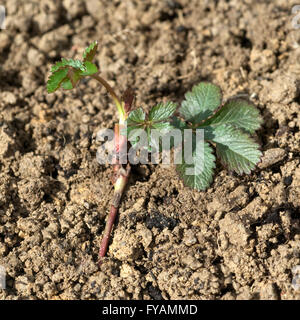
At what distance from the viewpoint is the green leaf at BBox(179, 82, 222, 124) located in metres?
2.56

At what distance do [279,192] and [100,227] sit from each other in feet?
3.00

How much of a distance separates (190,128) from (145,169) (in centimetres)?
33

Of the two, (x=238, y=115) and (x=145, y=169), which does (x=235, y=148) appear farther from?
(x=145, y=169)

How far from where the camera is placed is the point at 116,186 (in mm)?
2441

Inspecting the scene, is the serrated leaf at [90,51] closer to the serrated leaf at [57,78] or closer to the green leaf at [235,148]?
the serrated leaf at [57,78]

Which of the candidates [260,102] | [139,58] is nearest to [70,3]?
[139,58]

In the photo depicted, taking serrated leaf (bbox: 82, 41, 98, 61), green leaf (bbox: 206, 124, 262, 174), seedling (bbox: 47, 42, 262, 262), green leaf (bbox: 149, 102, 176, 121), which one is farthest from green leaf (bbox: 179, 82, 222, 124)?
serrated leaf (bbox: 82, 41, 98, 61)

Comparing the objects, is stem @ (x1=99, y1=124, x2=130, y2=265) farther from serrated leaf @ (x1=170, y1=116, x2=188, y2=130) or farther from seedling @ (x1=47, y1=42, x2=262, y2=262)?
serrated leaf @ (x1=170, y1=116, x2=188, y2=130)

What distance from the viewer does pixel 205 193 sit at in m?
2.38

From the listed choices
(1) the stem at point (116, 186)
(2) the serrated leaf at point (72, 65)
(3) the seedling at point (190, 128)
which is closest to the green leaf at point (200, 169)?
(3) the seedling at point (190, 128)

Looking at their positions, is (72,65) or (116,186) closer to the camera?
(72,65)

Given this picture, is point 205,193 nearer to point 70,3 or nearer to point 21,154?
point 21,154

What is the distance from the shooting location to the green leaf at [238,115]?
2514mm

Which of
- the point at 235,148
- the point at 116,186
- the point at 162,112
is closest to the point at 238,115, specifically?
the point at 235,148
